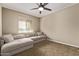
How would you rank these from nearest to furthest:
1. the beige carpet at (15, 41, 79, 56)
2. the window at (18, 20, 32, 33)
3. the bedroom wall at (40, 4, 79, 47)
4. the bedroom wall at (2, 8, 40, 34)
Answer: the beige carpet at (15, 41, 79, 56)
the bedroom wall at (40, 4, 79, 47)
the bedroom wall at (2, 8, 40, 34)
the window at (18, 20, 32, 33)

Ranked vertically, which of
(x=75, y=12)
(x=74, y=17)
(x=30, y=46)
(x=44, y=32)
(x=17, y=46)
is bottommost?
(x=30, y=46)

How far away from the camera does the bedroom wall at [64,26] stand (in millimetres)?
3261

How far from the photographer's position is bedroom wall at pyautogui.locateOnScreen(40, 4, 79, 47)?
3261 mm

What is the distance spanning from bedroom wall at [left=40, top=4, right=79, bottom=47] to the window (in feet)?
5.55

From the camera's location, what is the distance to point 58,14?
4.28m

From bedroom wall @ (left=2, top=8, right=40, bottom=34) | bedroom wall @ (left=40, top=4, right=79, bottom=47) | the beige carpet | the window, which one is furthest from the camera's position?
the window

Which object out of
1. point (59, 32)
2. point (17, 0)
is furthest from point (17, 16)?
point (17, 0)

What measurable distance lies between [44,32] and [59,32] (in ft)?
5.62

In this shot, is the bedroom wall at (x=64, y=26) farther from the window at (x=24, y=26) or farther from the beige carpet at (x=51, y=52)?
the window at (x=24, y=26)

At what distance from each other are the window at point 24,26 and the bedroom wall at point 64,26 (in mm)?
1690

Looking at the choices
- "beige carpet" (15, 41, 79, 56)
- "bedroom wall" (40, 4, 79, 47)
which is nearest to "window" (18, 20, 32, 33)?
"bedroom wall" (40, 4, 79, 47)

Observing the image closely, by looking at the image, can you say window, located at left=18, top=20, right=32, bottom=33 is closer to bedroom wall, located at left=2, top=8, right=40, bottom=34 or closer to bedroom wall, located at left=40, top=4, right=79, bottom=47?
bedroom wall, located at left=2, top=8, right=40, bottom=34

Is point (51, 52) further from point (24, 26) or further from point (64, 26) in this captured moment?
point (24, 26)

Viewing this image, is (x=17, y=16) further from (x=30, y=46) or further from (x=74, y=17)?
(x=74, y=17)
